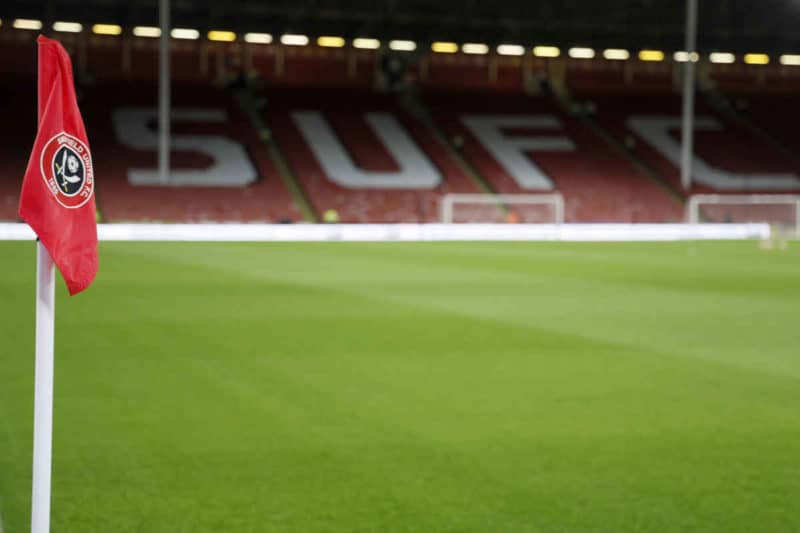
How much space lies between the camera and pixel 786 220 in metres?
35.8

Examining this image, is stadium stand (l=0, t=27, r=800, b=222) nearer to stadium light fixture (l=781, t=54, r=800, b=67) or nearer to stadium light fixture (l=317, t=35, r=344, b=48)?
stadium light fixture (l=317, t=35, r=344, b=48)

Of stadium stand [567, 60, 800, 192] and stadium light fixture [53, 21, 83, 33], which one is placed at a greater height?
stadium light fixture [53, 21, 83, 33]

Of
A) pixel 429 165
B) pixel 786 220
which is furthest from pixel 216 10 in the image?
pixel 786 220

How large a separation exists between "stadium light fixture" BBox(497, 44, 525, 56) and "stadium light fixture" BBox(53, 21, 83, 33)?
1555 cm

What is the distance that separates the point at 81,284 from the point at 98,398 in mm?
3517

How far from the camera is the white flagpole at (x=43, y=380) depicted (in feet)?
9.32

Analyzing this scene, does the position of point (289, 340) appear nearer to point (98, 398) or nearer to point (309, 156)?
point (98, 398)

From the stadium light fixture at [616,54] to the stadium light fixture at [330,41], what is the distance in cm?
1040

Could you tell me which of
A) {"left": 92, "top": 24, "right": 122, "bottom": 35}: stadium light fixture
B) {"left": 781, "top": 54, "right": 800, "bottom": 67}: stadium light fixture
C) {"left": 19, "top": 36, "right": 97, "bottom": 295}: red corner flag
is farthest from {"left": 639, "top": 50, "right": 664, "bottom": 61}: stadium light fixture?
{"left": 19, "top": 36, "right": 97, "bottom": 295}: red corner flag

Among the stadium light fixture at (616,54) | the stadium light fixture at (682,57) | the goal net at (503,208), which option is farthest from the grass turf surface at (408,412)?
the stadium light fixture at (682,57)

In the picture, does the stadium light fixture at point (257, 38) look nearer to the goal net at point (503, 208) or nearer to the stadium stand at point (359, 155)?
the stadium stand at point (359, 155)

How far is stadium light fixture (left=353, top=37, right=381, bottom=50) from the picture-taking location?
4056 cm

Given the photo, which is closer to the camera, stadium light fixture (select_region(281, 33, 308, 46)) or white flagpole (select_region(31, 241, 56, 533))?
white flagpole (select_region(31, 241, 56, 533))

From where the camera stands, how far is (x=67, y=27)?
37781 mm
